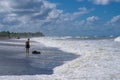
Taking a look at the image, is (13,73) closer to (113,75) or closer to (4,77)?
(4,77)

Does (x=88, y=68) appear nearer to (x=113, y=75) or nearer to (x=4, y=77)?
(x=113, y=75)

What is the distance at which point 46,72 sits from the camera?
67.1 feet

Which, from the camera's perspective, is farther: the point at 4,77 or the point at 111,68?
the point at 111,68

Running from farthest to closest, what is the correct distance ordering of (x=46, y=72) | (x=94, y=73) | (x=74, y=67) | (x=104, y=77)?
(x=74, y=67), (x=46, y=72), (x=94, y=73), (x=104, y=77)

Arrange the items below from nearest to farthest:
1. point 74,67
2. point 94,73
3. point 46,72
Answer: point 94,73, point 46,72, point 74,67

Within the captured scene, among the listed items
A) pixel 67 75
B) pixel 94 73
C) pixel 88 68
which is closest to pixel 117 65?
pixel 88 68

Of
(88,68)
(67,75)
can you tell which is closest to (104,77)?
(67,75)

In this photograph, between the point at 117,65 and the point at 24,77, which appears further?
the point at 117,65

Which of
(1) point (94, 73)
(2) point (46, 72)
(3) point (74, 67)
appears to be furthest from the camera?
(3) point (74, 67)

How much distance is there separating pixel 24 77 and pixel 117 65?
7.78 metres

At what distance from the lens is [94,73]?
19.2m

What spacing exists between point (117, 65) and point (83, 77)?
5.49m

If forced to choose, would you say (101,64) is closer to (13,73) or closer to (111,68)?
(111,68)

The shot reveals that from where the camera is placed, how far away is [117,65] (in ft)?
74.6
